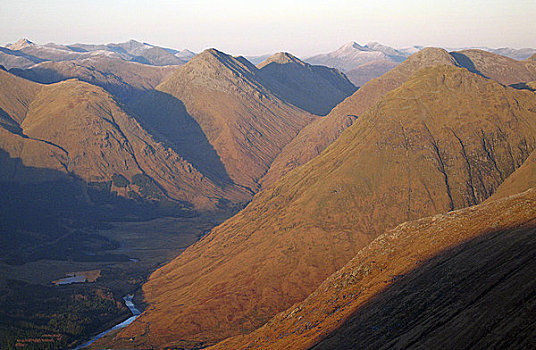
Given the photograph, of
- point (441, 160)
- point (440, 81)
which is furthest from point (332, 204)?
point (440, 81)

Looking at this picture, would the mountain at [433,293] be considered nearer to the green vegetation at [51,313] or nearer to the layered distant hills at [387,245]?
the layered distant hills at [387,245]

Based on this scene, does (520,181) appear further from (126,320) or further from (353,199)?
(126,320)

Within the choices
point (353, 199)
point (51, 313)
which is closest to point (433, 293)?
point (353, 199)

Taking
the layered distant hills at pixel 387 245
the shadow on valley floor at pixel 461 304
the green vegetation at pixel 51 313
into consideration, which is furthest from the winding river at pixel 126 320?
the shadow on valley floor at pixel 461 304

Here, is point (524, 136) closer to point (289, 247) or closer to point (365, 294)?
point (289, 247)

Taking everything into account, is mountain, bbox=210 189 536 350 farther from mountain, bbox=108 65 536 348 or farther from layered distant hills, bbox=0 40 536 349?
mountain, bbox=108 65 536 348

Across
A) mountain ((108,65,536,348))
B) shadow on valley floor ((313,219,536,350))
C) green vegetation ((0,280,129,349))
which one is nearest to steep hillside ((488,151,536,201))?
mountain ((108,65,536,348))
